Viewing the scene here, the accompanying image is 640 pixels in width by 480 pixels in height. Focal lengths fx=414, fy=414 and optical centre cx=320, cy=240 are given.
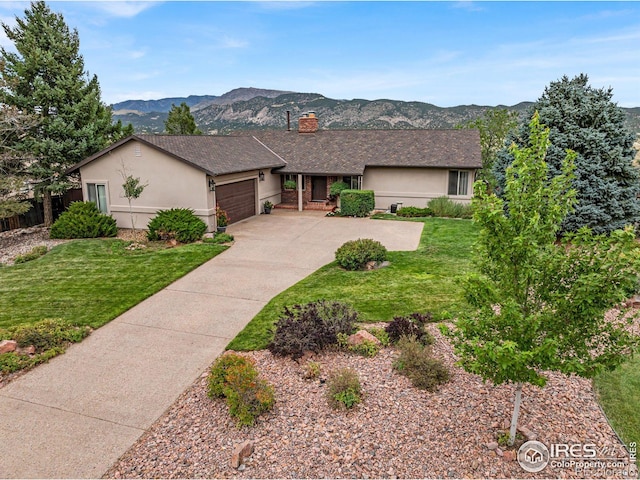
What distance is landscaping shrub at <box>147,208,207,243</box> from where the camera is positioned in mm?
15859

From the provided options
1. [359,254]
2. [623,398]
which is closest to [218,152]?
[359,254]

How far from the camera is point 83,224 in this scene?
55.2 ft

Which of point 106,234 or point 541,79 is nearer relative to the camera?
point 541,79

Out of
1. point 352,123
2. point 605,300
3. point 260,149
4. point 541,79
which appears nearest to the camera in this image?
point 605,300

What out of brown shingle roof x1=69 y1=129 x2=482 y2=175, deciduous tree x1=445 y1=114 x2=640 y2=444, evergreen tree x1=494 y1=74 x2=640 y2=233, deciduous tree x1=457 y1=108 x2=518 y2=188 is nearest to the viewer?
deciduous tree x1=445 y1=114 x2=640 y2=444

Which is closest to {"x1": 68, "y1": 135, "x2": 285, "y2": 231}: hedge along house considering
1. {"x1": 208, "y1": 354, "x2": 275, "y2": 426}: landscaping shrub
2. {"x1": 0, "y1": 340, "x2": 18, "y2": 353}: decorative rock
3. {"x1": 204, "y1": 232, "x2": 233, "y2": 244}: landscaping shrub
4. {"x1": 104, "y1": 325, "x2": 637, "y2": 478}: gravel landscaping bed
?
{"x1": 204, "y1": 232, "x2": 233, "y2": 244}: landscaping shrub

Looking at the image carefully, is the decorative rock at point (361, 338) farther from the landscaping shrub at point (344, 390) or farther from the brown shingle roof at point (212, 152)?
the brown shingle roof at point (212, 152)

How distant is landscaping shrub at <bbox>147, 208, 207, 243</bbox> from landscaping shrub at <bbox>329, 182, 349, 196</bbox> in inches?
334

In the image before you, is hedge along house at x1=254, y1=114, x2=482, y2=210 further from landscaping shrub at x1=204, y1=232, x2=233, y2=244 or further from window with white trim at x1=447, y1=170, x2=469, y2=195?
landscaping shrub at x1=204, y1=232, x2=233, y2=244

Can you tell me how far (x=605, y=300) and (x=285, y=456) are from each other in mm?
3875

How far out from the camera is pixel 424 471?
4.67m

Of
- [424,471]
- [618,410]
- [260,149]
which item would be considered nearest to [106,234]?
[260,149]

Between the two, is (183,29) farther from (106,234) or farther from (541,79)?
(541,79)
